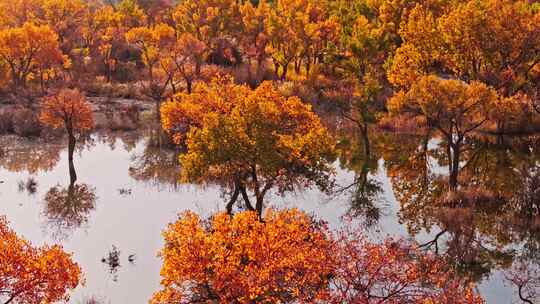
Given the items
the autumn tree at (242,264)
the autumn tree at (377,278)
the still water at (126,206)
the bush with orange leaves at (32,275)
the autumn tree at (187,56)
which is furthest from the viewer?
the autumn tree at (187,56)

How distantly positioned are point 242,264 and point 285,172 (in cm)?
1197

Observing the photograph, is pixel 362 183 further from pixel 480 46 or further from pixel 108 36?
pixel 108 36

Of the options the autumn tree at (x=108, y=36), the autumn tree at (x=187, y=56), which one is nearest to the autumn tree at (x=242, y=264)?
the autumn tree at (x=187, y=56)

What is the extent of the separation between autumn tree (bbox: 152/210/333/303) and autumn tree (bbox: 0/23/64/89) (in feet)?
216

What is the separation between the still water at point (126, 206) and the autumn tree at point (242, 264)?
8.58 m

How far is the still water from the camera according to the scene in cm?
4217

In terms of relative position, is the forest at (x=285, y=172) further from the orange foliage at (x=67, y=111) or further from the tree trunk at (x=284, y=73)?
the tree trunk at (x=284, y=73)

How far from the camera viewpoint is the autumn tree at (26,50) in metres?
87.5

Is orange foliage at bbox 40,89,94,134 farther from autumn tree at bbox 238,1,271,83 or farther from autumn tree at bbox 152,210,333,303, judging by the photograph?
autumn tree at bbox 238,1,271,83

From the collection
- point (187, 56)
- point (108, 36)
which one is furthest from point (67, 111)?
point (108, 36)

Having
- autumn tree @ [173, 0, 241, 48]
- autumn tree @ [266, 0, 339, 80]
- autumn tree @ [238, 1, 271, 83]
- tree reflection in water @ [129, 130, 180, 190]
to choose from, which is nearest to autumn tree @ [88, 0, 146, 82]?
autumn tree @ [173, 0, 241, 48]

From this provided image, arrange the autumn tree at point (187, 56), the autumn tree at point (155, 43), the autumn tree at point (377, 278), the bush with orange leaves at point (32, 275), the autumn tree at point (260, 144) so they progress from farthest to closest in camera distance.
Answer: the autumn tree at point (155, 43) → the autumn tree at point (187, 56) → the autumn tree at point (260, 144) → the bush with orange leaves at point (32, 275) → the autumn tree at point (377, 278)

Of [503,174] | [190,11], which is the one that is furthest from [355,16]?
[503,174]

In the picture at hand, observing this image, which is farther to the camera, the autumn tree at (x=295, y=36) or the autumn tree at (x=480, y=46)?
the autumn tree at (x=295, y=36)
